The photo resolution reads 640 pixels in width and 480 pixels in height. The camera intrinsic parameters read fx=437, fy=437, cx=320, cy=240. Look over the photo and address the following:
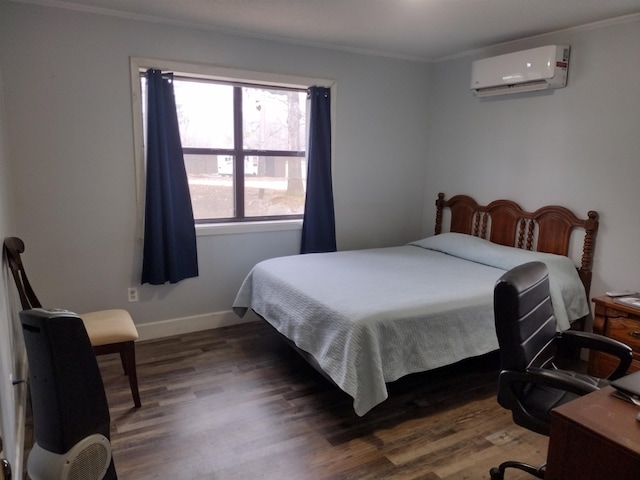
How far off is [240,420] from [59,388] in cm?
132

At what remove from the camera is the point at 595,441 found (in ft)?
3.94

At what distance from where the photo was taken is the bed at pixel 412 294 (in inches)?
89.7

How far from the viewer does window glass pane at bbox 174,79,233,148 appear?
11.3 feet

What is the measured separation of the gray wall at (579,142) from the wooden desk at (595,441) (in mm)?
2081

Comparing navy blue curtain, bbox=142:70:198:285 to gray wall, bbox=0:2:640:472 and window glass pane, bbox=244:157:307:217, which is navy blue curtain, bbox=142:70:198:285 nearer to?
gray wall, bbox=0:2:640:472

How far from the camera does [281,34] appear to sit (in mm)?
3438

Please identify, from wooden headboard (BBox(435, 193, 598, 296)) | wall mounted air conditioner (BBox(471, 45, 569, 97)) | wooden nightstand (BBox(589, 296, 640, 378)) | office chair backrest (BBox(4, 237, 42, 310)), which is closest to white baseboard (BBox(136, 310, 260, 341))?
office chair backrest (BBox(4, 237, 42, 310))

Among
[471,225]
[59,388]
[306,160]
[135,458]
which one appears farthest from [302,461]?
[471,225]

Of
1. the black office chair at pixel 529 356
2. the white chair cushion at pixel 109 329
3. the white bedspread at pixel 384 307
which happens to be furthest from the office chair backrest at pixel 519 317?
the white chair cushion at pixel 109 329

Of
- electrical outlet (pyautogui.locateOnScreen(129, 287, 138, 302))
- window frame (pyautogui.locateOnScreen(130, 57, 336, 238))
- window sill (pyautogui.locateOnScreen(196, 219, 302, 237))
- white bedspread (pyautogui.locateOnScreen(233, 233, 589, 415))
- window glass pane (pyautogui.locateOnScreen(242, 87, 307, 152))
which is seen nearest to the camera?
white bedspread (pyautogui.locateOnScreen(233, 233, 589, 415))

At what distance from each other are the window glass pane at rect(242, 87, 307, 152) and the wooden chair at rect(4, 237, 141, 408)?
186 centimetres

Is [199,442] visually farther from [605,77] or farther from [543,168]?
[605,77]

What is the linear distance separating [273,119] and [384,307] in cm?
215

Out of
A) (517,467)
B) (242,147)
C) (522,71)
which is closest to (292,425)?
(517,467)
